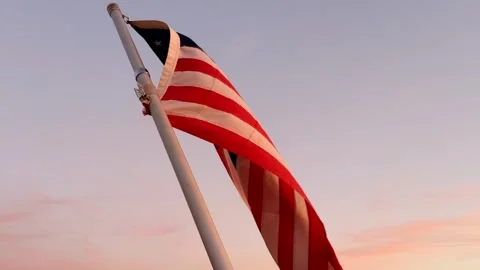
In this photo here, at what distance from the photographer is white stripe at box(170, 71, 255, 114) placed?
962 cm

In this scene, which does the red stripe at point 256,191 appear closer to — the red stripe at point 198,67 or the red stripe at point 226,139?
the red stripe at point 226,139

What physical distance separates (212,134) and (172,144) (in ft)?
3.71

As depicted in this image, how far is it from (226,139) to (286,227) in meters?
2.03

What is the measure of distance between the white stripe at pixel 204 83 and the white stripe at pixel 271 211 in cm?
124

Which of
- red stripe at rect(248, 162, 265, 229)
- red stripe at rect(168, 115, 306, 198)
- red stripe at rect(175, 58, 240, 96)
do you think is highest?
red stripe at rect(175, 58, 240, 96)

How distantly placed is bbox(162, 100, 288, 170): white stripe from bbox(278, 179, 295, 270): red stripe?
893 millimetres

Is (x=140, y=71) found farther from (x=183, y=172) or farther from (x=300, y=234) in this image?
(x=300, y=234)

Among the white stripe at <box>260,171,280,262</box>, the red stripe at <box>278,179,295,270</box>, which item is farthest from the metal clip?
the red stripe at <box>278,179,295,270</box>

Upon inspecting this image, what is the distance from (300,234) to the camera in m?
9.88

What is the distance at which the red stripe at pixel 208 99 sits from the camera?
9.45 metres

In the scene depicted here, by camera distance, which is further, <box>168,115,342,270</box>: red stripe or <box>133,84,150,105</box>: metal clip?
<box>168,115,342,270</box>: red stripe

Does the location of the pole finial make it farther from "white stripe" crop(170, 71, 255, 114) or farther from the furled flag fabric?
"white stripe" crop(170, 71, 255, 114)

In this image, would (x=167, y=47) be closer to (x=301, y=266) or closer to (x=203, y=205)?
(x=203, y=205)

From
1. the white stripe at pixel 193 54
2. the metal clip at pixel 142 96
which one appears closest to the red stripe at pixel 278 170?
the metal clip at pixel 142 96
